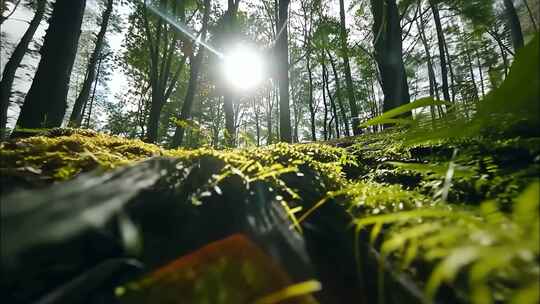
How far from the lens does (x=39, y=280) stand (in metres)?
0.77

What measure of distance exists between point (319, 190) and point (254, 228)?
0.58 metres

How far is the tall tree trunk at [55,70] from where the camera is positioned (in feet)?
13.9

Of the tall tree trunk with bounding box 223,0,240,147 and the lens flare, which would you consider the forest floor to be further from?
the lens flare

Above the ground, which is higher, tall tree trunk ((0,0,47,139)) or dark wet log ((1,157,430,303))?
tall tree trunk ((0,0,47,139))

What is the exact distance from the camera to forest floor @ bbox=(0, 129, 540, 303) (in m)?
0.54

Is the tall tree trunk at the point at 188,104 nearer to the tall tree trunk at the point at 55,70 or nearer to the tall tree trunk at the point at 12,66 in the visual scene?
the tall tree trunk at the point at 55,70

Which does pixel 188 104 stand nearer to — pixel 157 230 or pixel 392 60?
pixel 392 60

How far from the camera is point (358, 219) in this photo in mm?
977

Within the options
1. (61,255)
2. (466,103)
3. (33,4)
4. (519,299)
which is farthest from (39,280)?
(33,4)

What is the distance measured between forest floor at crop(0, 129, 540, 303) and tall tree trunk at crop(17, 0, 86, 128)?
10.8 ft

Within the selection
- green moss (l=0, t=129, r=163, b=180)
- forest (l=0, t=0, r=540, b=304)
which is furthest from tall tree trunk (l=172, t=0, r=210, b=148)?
forest (l=0, t=0, r=540, b=304)

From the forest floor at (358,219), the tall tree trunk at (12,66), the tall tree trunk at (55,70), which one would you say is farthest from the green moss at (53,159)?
the tall tree trunk at (12,66)

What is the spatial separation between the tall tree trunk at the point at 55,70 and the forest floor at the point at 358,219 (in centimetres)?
331

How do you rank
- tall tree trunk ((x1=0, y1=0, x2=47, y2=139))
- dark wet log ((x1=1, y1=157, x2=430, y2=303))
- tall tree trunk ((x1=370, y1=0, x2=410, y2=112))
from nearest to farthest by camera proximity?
dark wet log ((x1=1, y1=157, x2=430, y2=303)), tall tree trunk ((x1=370, y1=0, x2=410, y2=112)), tall tree trunk ((x1=0, y1=0, x2=47, y2=139))
